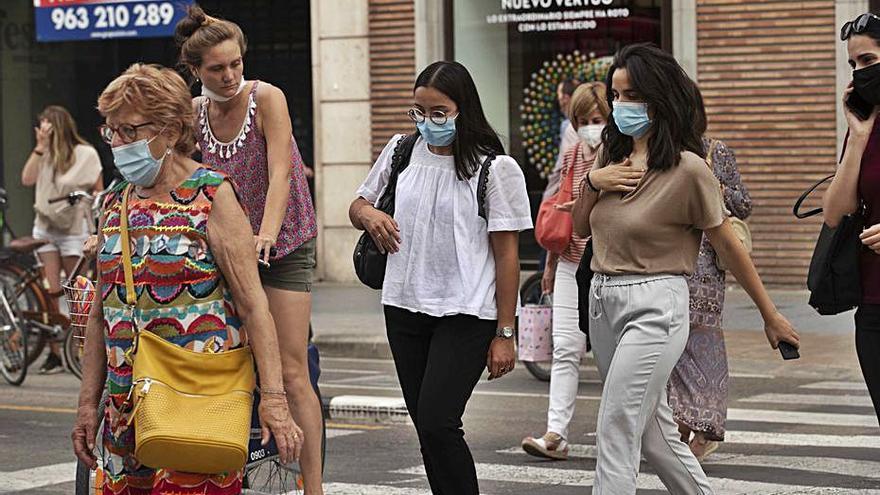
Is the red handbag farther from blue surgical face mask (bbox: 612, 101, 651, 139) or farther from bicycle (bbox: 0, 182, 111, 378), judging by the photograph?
bicycle (bbox: 0, 182, 111, 378)

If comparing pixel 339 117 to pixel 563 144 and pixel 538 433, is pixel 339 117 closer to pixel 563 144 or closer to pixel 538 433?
pixel 563 144

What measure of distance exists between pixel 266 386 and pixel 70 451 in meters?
4.95

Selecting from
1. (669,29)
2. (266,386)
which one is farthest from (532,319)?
(669,29)

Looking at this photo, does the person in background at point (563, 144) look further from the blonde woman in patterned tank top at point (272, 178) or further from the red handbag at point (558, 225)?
the blonde woman in patterned tank top at point (272, 178)

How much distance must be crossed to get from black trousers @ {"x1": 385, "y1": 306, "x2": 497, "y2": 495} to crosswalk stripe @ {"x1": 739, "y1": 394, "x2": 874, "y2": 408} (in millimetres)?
5446

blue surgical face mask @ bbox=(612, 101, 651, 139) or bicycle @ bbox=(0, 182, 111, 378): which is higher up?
blue surgical face mask @ bbox=(612, 101, 651, 139)

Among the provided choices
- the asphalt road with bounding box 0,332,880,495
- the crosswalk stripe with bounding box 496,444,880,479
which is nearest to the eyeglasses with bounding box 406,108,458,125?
the asphalt road with bounding box 0,332,880,495

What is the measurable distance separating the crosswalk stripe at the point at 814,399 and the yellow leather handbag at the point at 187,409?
7013 mm

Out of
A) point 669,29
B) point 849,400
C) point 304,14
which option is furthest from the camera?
point 304,14

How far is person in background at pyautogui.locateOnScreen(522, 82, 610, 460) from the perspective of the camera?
890 centimetres

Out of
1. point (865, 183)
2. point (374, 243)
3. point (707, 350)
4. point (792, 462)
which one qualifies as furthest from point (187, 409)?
point (792, 462)

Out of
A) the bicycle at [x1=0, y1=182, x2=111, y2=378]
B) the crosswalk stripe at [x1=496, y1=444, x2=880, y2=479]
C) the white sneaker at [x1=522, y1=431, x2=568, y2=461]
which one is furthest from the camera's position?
the bicycle at [x1=0, y1=182, x2=111, y2=378]

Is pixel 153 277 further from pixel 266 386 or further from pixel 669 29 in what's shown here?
pixel 669 29

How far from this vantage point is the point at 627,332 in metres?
5.96
